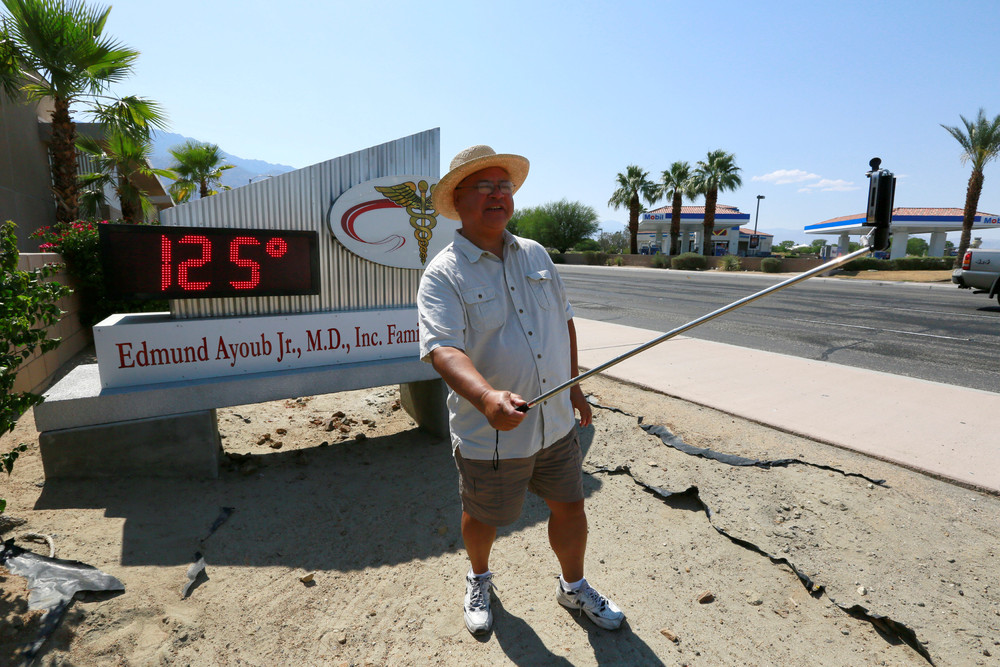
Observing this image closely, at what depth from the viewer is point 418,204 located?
15.0ft

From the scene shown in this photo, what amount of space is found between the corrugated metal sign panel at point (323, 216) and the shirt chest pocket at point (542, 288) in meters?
2.52

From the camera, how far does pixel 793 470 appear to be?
3.73 metres

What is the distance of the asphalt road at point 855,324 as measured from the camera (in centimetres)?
732

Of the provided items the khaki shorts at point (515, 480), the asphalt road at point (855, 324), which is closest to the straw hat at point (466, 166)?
the khaki shorts at point (515, 480)

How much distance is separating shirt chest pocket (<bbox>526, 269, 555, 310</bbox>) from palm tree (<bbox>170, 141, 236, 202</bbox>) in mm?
28859

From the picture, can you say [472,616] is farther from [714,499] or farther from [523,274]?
[714,499]

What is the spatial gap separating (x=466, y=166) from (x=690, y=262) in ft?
119

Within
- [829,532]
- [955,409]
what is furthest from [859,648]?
[955,409]

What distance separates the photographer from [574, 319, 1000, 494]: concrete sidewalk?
3889 mm

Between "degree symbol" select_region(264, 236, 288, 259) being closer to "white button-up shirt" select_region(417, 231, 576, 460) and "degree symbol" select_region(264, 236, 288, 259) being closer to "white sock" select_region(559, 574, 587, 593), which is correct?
"white button-up shirt" select_region(417, 231, 576, 460)

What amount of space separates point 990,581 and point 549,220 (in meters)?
54.6

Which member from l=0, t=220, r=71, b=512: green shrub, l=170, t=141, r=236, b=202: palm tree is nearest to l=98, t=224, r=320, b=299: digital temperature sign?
l=0, t=220, r=71, b=512: green shrub

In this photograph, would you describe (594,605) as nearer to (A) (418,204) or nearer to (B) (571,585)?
(B) (571,585)

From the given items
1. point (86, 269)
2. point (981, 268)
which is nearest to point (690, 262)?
point (981, 268)
